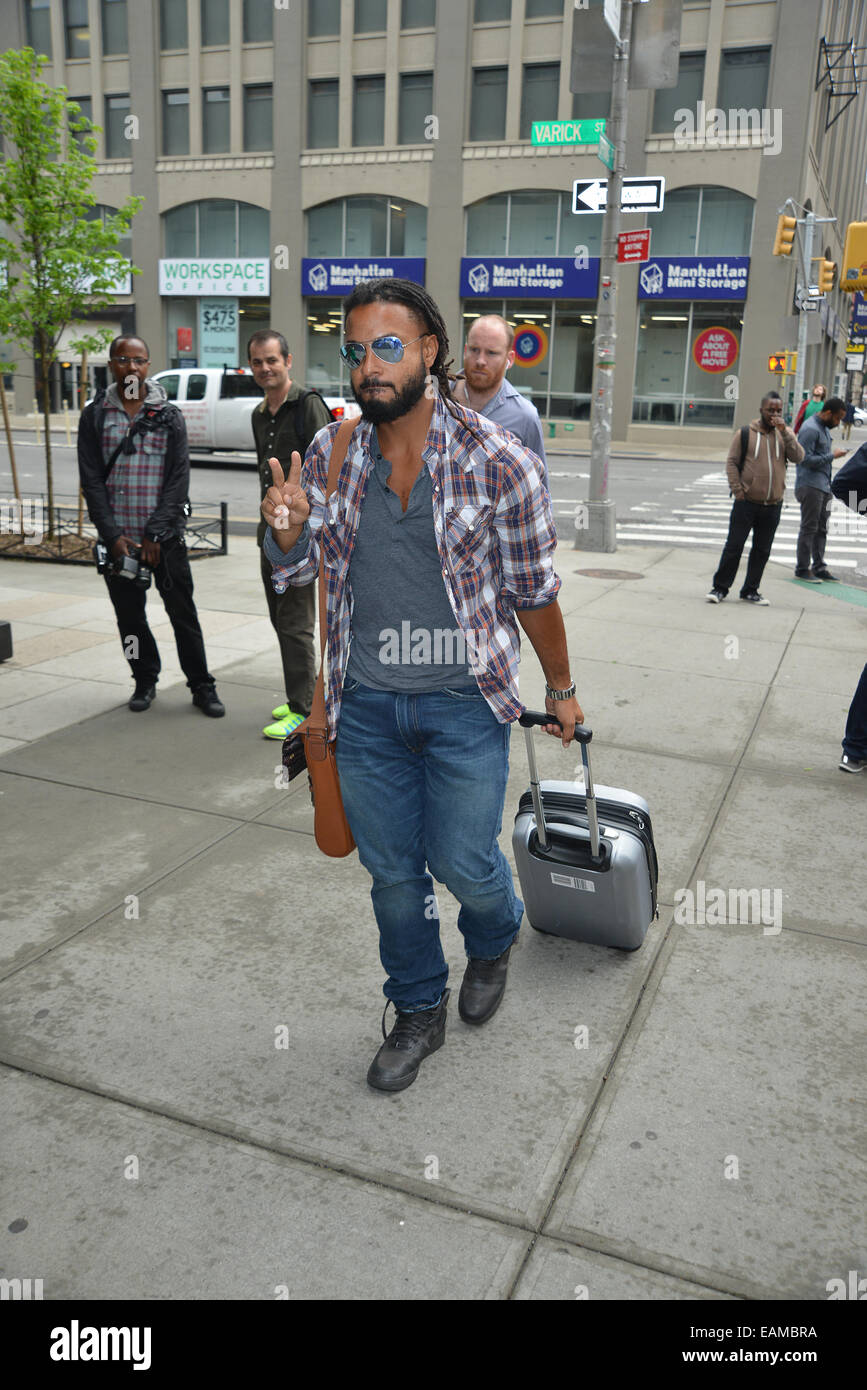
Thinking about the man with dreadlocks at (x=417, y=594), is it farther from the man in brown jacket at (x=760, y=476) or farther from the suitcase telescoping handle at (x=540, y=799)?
the man in brown jacket at (x=760, y=476)

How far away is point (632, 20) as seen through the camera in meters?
11.9

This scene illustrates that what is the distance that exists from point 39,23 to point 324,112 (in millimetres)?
12870

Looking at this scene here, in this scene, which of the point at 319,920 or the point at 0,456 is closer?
the point at 319,920

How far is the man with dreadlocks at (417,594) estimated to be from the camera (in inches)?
101

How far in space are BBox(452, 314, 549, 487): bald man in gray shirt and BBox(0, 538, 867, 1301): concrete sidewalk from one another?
1693 mm

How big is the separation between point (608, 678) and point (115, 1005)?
178 inches

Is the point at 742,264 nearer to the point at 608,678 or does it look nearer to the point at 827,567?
the point at 827,567

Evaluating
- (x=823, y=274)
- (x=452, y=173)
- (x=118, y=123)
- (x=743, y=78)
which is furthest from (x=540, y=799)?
(x=118, y=123)

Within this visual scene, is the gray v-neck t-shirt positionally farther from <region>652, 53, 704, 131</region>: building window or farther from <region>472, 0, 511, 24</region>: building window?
<region>472, 0, 511, 24</region>: building window

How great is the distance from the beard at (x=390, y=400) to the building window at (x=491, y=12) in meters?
36.1

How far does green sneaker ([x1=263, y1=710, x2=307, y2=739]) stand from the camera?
5.69 m

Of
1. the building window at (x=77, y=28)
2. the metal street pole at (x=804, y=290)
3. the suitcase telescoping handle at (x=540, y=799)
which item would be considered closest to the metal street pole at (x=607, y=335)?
the suitcase telescoping handle at (x=540, y=799)

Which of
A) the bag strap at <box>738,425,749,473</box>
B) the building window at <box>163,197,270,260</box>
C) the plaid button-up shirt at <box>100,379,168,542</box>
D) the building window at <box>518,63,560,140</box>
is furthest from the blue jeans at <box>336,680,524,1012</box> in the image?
the building window at <box>163,197,270,260</box>
